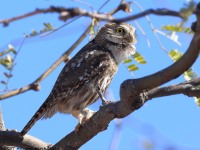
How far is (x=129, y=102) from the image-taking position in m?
3.50

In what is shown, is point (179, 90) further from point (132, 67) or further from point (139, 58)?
point (139, 58)

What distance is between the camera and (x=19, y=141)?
15.3 ft

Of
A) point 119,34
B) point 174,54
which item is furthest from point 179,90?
point 119,34

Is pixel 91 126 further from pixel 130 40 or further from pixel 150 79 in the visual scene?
pixel 130 40

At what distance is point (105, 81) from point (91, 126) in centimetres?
130

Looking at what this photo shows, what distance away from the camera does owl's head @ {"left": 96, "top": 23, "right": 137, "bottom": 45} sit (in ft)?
19.7

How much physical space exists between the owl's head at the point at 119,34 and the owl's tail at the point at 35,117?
1.31 m

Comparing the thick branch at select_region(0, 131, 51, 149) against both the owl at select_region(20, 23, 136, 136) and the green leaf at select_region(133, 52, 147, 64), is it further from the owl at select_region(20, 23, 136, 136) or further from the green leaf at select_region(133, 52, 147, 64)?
the green leaf at select_region(133, 52, 147, 64)

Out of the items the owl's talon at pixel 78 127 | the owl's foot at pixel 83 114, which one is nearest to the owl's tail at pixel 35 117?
the owl's foot at pixel 83 114

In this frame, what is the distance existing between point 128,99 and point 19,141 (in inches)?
63.1

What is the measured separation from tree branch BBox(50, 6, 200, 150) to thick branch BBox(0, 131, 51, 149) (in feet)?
0.94

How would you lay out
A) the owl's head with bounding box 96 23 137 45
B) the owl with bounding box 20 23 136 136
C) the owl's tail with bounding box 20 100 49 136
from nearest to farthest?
the owl's tail with bounding box 20 100 49 136 → the owl with bounding box 20 23 136 136 → the owl's head with bounding box 96 23 137 45

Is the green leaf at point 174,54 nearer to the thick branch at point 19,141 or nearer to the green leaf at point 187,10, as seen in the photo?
the thick branch at point 19,141

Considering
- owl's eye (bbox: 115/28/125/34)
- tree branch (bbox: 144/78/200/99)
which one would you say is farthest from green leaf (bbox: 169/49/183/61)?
owl's eye (bbox: 115/28/125/34)
